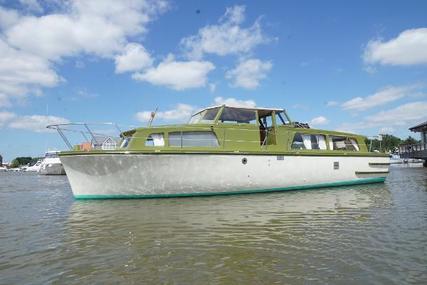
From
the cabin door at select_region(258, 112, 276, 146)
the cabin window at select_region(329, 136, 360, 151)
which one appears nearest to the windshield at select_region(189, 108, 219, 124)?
the cabin door at select_region(258, 112, 276, 146)

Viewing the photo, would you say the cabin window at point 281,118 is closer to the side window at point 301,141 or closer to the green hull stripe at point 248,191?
the side window at point 301,141

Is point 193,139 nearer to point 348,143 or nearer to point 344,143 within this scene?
point 344,143

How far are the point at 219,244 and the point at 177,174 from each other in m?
7.30

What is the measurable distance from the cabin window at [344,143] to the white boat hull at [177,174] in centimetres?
298

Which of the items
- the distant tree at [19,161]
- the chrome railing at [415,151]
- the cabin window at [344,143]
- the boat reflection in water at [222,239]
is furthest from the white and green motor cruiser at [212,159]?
the distant tree at [19,161]

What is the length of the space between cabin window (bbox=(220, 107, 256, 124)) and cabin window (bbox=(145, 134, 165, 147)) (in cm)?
272

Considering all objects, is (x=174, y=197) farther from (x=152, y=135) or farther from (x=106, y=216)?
(x=106, y=216)

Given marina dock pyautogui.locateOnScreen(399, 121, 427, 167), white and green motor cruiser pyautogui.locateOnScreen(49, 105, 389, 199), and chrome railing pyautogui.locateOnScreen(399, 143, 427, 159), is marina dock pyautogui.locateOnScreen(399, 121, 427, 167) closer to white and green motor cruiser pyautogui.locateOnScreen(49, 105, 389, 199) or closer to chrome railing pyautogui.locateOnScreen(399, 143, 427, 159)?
chrome railing pyautogui.locateOnScreen(399, 143, 427, 159)

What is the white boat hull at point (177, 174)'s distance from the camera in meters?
13.5

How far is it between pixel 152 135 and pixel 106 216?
14.8 feet

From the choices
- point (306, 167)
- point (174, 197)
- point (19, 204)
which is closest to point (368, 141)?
point (306, 167)

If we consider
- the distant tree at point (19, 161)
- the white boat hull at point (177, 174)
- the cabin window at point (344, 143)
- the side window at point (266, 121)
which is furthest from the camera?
the distant tree at point (19, 161)

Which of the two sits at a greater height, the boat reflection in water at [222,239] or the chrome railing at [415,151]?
the chrome railing at [415,151]

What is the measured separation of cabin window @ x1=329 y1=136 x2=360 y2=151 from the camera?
60.7 ft
